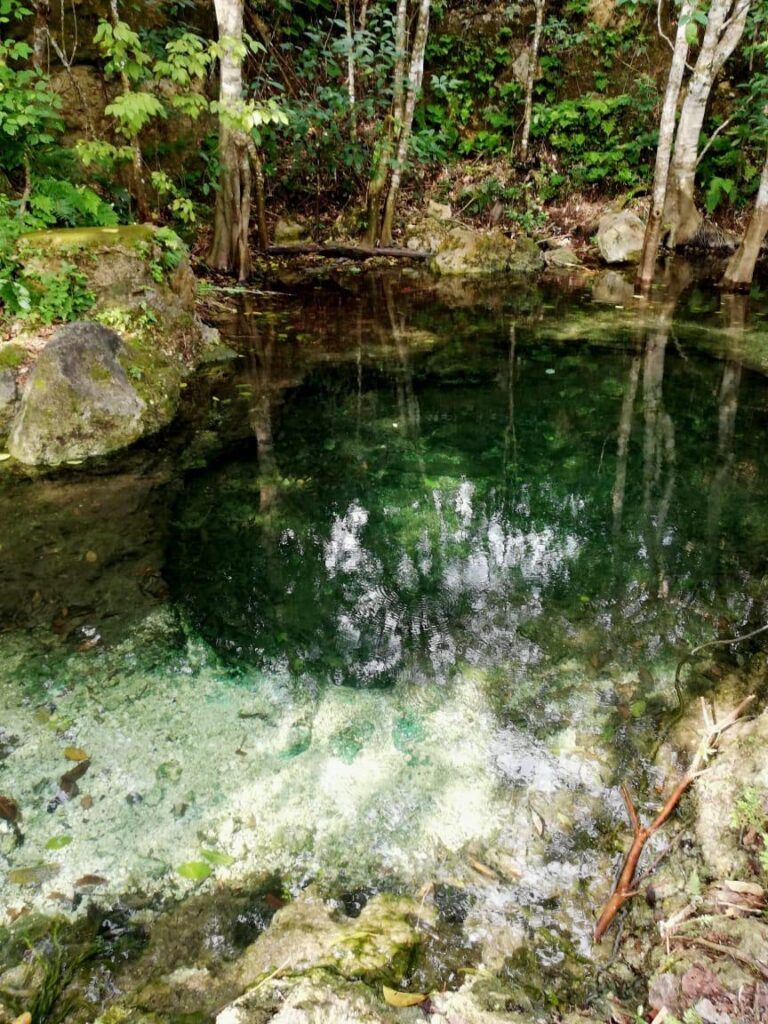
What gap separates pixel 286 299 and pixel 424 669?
8029 millimetres

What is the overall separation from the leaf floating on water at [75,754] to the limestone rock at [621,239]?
42.2 ft

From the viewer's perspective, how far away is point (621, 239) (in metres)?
12.5

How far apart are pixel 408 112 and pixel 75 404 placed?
9647 mm

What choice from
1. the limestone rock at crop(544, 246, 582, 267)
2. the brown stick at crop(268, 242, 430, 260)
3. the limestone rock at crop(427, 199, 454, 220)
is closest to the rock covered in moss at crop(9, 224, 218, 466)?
the brown stick at crop(268, 242, 430, 260)

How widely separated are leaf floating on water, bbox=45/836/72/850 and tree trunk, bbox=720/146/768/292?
1085cm

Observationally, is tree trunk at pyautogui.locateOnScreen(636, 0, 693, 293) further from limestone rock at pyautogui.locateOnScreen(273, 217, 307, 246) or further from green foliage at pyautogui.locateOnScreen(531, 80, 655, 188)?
limestone rock at pyautogui.locateOnScreen(273, 217, 307, 246)

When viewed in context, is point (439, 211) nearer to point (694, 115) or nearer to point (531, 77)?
point (531, 77)

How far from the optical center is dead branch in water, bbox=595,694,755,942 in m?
2.01

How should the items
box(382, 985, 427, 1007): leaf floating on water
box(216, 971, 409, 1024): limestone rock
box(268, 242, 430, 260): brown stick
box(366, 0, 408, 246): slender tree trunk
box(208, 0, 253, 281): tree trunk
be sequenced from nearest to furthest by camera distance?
box(216, 971, 409, 1024): limestone rock → box(382, 985, 427, 1007): leaf floating on water → box(208, 0, 253, 281): tree trunk → box(366, 0, 408, 246): slender tree trunk → box(268, 242, 430, 260): brown stick

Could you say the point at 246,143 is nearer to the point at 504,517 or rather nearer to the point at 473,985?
the point at 504,517

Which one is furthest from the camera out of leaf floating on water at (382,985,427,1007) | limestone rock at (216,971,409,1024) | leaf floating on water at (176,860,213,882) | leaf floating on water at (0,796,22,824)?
leaf floating on water at (0,796,22,824)

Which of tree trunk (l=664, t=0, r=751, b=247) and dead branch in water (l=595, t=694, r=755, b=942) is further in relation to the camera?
tree trunk (l=664, t=0, r=751, b=247)

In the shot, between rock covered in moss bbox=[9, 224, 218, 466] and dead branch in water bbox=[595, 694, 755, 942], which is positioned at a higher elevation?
rock covered in moss bbox=[9, 224, 218, 466]

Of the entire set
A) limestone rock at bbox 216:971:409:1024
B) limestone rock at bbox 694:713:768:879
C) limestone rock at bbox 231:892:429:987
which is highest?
limestone rock at bbox 694:713:768:879
